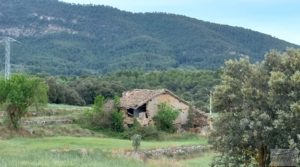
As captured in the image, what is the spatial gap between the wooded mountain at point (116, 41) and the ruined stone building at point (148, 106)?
239ft

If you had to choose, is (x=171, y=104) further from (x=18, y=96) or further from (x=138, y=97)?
(x=18, y=96)

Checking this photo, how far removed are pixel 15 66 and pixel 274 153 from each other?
12627cm

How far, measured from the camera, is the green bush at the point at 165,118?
57.8m

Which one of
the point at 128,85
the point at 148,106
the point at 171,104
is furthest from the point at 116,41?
the point at 148,106

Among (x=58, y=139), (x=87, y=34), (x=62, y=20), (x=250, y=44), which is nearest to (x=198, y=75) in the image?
(x=58, y=139)

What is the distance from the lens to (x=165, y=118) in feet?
190

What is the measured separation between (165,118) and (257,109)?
35.8 meters

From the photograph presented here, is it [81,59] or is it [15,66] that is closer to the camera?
[15,66]

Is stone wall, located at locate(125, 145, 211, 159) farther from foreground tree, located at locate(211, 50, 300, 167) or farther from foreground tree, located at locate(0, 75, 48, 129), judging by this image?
foreground tree, located at locate(211, 50, 300, 167)

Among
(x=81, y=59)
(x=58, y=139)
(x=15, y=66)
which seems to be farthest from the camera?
(x=81, y=59)

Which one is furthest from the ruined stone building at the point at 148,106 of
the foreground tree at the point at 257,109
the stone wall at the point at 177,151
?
the foreground tree at the point at 257,109

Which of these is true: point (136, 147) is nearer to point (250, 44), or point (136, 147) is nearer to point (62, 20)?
point (250, 44)

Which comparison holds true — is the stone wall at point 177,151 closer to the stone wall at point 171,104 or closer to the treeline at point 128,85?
the stone wall at point 171,104

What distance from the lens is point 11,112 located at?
153 ft
